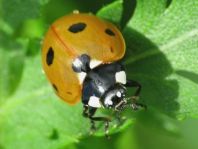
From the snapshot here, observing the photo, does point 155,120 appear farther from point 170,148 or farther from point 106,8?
point 106,8

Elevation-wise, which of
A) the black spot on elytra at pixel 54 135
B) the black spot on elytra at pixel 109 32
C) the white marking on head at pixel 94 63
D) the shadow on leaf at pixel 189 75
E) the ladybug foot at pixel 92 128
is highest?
the black spot on elytra at pixel 109 32

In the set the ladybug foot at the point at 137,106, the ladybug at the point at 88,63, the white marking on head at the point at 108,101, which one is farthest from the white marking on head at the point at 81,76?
the ladybug foot at the point at 137,106

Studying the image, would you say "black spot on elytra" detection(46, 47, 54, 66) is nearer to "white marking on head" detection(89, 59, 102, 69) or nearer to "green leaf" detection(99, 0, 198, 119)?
"white marking on head" detection(89, 59, 102, 69)

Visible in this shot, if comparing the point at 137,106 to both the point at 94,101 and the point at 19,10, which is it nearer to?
the point at 94,101

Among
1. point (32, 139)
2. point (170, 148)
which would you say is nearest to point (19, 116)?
point (32, 139)

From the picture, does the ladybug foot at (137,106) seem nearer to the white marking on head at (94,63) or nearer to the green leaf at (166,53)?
the green leaf at (166,53)

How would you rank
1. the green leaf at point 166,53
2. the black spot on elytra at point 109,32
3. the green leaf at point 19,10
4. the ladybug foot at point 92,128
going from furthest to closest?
the green leaf at point 19,10, the ladybug foot at point 92,128, the black spot on elytra at point 109,32, the green leaf at point 166,53

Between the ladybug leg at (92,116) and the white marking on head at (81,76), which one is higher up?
the white marking on head at (81,76)
